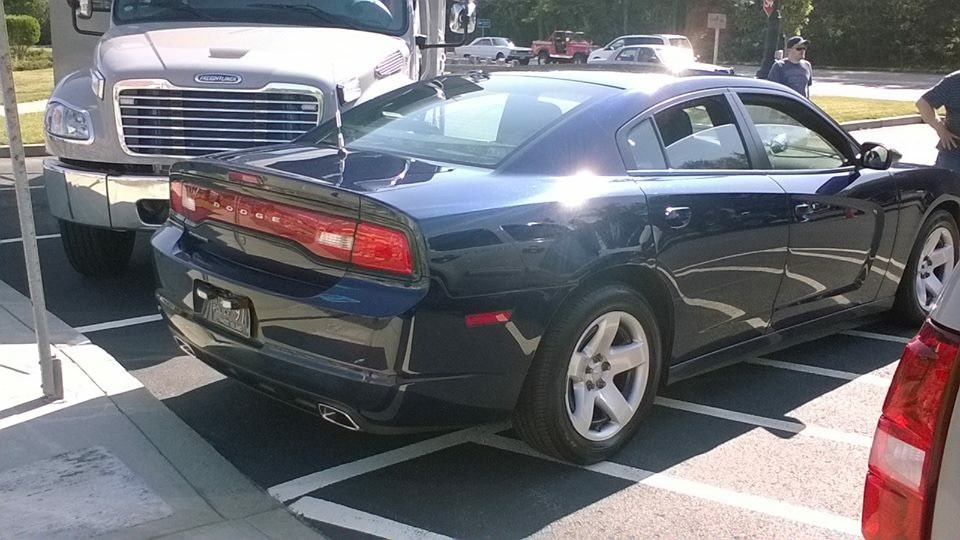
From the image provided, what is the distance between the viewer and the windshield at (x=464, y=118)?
13.7 feet

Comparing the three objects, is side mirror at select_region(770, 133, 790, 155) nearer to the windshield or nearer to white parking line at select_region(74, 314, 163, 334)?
the windshield

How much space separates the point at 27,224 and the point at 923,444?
146 inches

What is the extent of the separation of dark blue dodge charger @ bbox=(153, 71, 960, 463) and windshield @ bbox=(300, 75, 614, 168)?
0.02 meters

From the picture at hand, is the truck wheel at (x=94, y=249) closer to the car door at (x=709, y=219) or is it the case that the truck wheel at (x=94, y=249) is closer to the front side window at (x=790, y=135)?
the car door at (x=709, y=219)

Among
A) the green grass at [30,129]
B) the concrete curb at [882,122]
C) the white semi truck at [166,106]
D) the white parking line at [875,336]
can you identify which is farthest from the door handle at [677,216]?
the concrete curb at [882,122]

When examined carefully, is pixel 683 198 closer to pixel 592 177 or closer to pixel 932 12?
pixel 592 177

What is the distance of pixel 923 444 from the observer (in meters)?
2.08

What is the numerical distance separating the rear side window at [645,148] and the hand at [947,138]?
11.8 ft

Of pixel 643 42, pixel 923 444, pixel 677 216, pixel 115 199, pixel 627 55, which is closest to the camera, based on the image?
pixel 923 444

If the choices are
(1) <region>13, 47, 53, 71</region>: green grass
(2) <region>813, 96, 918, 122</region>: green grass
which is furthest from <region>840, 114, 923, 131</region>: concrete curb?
(1) <region>13, 47, 53, 71</region>: green grass

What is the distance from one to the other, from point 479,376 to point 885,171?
3082mm

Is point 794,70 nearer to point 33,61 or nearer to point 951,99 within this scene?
point 951,99

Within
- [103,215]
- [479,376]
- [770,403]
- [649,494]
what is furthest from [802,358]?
[103,215]

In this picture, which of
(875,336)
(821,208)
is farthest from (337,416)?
(875,336)
